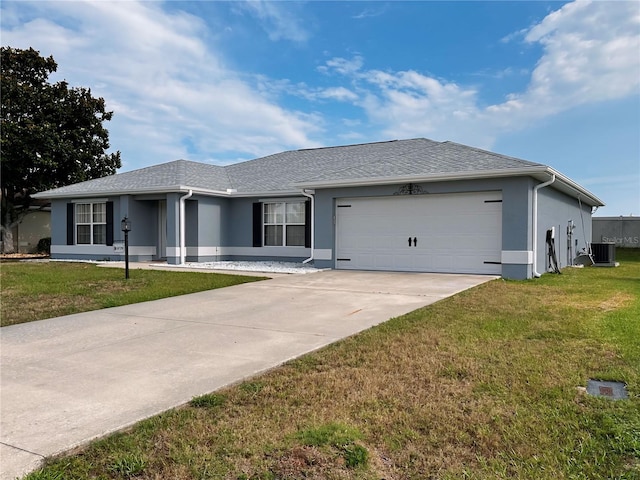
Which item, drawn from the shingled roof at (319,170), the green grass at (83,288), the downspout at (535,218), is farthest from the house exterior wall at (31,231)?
the downspout at (535,218)

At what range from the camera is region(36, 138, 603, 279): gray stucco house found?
11.8 meters

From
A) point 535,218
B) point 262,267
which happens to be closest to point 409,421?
point 535,218

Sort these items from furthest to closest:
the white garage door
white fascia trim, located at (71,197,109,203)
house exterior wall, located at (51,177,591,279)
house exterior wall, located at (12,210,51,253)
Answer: house exterior wall, located at (12,210,51,253), white fascia trim, located at (71,197,109,203), the white garage door, house exterior wall, located at (51,177,591,279)

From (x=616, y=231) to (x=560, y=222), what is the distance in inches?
599

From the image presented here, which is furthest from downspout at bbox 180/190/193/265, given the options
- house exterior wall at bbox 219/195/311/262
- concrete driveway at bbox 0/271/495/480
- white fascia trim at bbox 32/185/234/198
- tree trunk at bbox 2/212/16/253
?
tree trunk at bbox 2/212/16/253

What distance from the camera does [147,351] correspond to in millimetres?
4906

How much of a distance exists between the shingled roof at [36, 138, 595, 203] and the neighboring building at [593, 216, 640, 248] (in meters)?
15.6

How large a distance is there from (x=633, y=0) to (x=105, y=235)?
1792 centimetres

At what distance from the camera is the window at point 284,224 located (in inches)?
638

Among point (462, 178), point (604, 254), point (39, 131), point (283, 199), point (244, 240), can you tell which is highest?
point (39, 131)

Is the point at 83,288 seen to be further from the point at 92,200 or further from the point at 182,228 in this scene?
the point at 92,200

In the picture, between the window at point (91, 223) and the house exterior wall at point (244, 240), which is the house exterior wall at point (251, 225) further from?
the window at point (91, 223)

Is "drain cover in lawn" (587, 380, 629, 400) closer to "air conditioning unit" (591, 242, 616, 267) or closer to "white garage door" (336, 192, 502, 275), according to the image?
"white garage door" (336, 192, 502, 275)

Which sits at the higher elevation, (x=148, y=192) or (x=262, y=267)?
(x=148, y=192)
